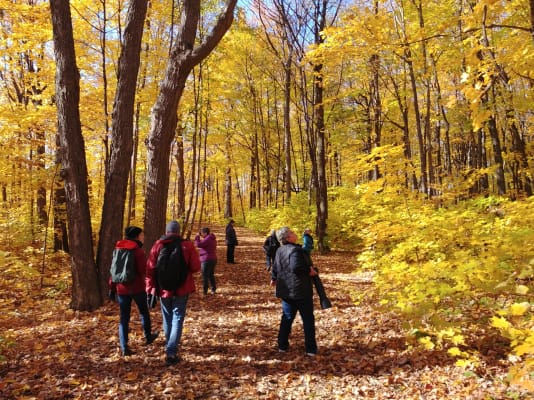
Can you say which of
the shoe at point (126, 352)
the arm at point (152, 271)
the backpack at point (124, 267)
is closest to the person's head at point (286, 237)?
the arm at point (152, 271)

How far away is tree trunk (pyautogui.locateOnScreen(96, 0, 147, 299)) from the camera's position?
7176mm

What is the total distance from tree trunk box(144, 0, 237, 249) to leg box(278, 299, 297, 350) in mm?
3952

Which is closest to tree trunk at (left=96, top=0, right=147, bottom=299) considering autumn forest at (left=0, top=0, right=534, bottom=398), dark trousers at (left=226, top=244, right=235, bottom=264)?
autumn forest at (left=0, top=0, right=534, bottom=398)

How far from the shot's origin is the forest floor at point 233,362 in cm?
387

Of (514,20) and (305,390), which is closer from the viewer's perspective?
(305,390)

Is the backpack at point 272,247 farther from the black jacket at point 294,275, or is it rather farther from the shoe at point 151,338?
the black jacket at point 294,275

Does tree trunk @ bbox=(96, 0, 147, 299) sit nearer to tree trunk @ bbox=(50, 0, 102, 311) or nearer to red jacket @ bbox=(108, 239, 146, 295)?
tree trunk @ bbox=(50, 0, 102, 311)

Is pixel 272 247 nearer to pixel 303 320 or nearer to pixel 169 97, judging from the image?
pixel 169 97

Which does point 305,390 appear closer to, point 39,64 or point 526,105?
point 39,64

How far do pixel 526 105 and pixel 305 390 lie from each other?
15546 mm

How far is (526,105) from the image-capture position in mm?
14078

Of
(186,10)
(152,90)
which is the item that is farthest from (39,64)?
(186,10)

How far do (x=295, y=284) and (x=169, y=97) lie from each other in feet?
15.7

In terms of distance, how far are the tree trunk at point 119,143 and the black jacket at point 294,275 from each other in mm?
4146
